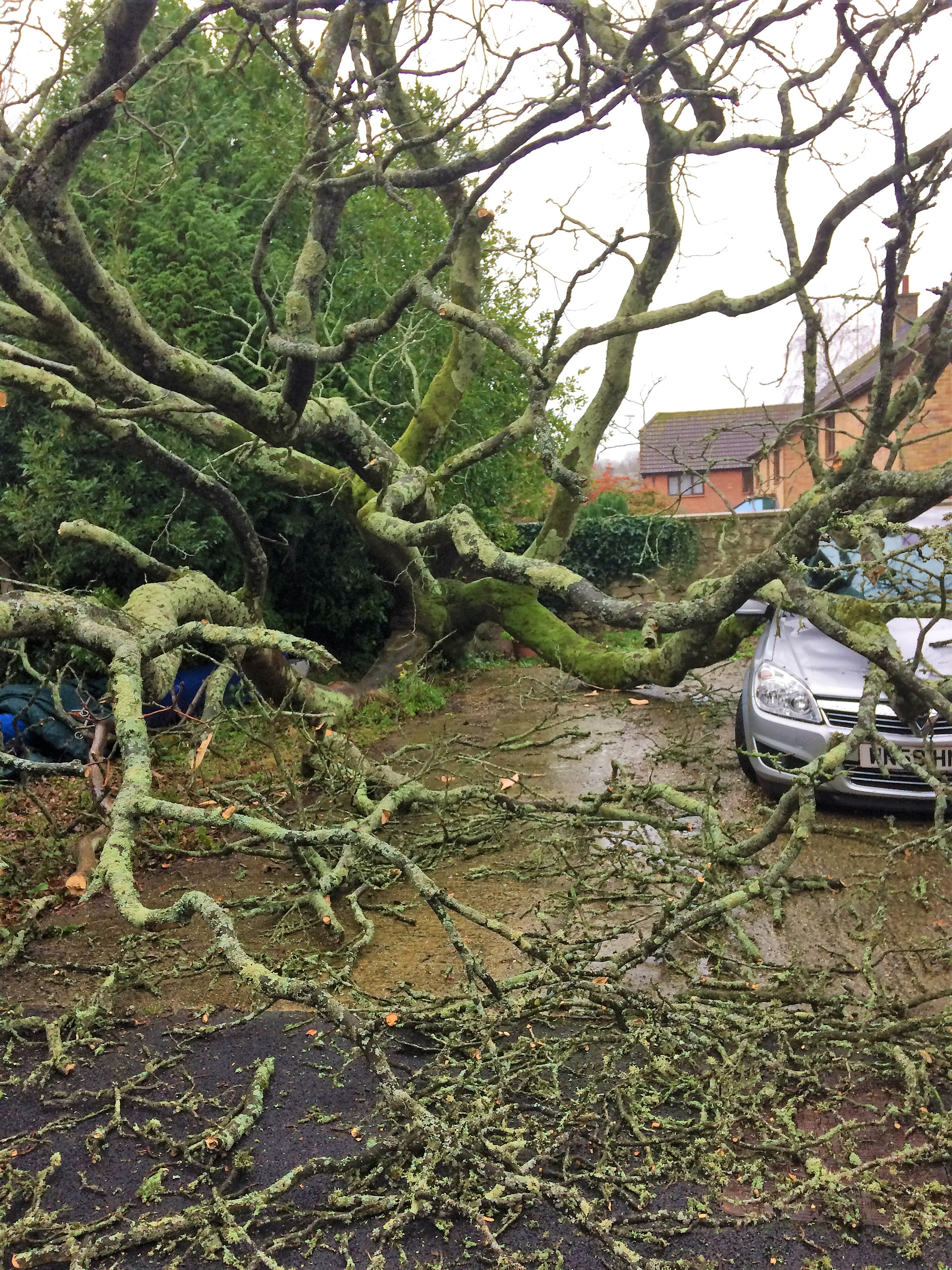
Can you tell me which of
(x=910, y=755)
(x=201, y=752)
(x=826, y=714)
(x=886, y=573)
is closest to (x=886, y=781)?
(x=910, y=755)

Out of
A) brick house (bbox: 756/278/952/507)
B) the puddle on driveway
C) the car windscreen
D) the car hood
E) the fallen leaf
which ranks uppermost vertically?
brick house (bbox: 756/278/952/507)

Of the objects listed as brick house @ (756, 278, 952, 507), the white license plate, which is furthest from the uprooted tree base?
brick house @ (756, 278, 952, 507)

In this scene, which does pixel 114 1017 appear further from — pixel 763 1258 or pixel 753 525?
pixel 753 525

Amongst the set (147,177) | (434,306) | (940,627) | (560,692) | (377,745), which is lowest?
(377,745)

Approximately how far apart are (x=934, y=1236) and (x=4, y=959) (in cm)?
364

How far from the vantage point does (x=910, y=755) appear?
5.14 m

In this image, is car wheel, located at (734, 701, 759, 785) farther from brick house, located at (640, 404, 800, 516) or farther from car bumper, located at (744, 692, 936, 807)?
brick house, located at (640, 404, 800, 516)

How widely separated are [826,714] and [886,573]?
1127 millimetres

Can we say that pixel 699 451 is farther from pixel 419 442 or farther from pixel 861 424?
pixel 861 424

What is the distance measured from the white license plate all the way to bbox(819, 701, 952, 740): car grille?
89 mm

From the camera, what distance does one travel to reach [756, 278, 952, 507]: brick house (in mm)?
6254

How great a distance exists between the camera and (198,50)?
11000mm

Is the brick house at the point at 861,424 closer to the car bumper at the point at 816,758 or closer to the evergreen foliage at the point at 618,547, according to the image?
the car bumper at the point at 816,758

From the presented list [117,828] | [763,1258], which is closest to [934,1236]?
[763,1258]
